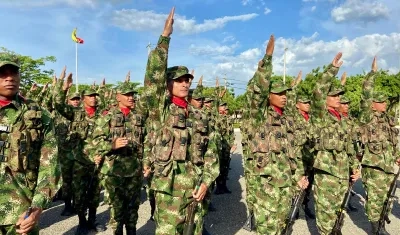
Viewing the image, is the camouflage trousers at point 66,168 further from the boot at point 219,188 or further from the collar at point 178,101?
the collar at point 178,101

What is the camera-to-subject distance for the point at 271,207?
4875 millimetres

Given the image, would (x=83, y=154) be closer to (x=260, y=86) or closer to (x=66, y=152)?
(x=66, y=152)

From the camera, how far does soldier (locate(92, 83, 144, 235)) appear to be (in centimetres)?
561

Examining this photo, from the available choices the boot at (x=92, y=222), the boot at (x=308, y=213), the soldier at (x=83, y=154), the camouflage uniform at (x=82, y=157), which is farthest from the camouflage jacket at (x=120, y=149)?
the boot at (x=308, y=213)

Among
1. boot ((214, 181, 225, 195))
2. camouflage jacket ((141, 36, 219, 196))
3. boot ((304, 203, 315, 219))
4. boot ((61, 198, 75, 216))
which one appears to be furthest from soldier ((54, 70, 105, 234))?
boot ((304, 203, 315, 219))

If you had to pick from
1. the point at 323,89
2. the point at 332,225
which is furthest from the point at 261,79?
the point at 332,225

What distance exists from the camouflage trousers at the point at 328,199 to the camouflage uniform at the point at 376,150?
978mm

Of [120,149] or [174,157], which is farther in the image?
[120,149]

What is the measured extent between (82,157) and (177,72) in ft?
12.5

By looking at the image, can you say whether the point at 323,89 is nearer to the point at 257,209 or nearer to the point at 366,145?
the point at 366,145

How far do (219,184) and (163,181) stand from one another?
611 centimetres

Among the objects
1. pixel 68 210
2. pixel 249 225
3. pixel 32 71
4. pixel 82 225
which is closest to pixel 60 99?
pixel 82 225

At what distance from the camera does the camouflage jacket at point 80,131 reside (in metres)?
6.70

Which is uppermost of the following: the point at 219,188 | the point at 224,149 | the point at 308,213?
the point at 224,149
